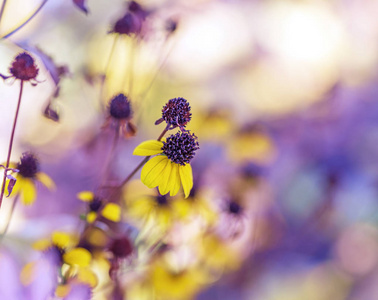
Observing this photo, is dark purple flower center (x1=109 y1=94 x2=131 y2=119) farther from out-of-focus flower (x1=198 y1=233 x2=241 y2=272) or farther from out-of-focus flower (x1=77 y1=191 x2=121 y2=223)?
out-of-focus flower (x1=198 y1=233 x2=241 y2=272)

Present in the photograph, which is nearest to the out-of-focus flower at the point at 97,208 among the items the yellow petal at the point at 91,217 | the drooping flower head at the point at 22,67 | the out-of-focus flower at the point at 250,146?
the yellow petal at the point at 91,217

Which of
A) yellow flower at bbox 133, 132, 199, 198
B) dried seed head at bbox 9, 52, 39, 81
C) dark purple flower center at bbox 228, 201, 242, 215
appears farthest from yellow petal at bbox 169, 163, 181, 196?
dark purple flower center at bbox 228, 201, 242, 215

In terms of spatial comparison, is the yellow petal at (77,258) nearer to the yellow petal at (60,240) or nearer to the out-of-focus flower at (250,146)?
the yellow petal at (60,240)

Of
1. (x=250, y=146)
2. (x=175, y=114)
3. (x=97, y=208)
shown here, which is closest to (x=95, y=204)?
(x=97, y=208)

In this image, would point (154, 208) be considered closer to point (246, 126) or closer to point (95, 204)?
point (95, 204)

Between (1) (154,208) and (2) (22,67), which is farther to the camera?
(1) (154,208)
